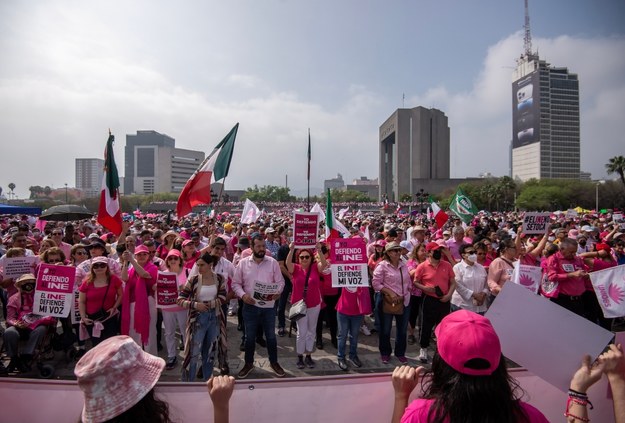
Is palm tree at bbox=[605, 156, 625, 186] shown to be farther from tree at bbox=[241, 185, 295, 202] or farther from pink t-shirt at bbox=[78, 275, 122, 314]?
tree at bbox=[241, 185, 295, 202]

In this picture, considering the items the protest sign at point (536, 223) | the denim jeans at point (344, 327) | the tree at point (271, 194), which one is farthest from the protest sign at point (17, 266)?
the tree at point (271, 194)

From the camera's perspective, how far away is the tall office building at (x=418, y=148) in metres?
114

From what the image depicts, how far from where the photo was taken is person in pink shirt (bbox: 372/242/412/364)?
5652 mm

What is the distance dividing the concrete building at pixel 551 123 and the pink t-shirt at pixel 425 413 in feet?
458

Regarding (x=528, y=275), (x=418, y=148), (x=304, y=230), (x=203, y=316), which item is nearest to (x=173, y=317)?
(x=203, y=316)

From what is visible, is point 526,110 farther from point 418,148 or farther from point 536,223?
point 536,223

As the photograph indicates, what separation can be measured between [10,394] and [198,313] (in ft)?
7.88

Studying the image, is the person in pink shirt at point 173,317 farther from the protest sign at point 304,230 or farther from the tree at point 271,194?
the tree at point 271,194

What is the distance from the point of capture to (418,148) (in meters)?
113

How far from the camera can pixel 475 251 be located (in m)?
6.05

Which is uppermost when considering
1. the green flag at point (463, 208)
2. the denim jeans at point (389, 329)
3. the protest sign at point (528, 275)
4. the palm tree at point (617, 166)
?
the palm tree at point (617, 166)

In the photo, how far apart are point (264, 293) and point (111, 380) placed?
399 centimetres

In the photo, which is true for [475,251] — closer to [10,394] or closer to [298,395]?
[298,395]

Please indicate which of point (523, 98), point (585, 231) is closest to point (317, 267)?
point (585, 231)
